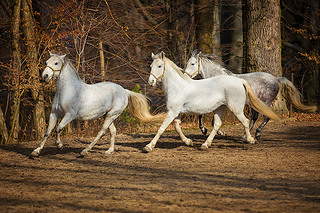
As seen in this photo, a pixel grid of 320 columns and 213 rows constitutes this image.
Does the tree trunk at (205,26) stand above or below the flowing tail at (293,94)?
above

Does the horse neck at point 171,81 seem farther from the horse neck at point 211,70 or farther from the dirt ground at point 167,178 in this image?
the horse neck at point 211,70

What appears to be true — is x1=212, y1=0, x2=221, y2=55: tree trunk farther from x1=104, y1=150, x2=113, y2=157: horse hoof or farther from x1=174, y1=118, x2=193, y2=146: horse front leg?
x1=104, y1=150, x2=113, y2=157: horse hoof

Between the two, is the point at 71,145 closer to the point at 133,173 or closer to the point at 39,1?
the point at 133,173

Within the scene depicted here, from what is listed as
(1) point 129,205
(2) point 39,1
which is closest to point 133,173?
(1) point 129,205

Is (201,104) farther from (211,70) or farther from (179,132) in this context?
(211,70)

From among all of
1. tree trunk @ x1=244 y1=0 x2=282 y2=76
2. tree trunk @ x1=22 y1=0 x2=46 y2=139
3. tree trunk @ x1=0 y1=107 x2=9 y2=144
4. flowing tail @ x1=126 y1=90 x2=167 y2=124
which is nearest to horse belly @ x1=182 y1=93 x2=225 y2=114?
flowing tail @ x1=126 y1=90 x2=167 y2=124

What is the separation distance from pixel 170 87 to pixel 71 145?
264 centimetres

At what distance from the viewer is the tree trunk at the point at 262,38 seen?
1279 cm

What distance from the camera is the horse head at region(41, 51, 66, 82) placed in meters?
7.09

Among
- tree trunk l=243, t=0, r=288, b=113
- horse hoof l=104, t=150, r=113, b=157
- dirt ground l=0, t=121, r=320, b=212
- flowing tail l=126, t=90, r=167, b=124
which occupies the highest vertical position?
tree trunk l=243, t=0, r=288, b=113

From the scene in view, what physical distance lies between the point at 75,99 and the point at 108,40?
641 centimetres

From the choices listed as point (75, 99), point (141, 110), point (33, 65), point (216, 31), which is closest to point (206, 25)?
point (216, 31)

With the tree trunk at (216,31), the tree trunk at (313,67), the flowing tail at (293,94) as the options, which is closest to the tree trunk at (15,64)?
the flowing tail at (293,94)

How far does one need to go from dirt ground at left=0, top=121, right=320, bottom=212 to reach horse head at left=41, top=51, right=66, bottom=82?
1477 mm
